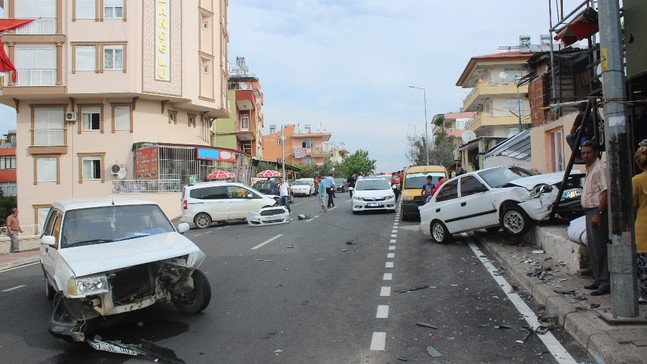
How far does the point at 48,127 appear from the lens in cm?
3188

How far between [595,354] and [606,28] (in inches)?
129

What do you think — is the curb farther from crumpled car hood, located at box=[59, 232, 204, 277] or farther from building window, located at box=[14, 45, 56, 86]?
building window, located at box=[14, 45, 56, 86]

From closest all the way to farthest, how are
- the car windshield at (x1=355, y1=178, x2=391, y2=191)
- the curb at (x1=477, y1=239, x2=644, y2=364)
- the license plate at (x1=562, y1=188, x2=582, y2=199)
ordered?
the curb at (x1=477, y1=239, x2=644, y2=364)
the license plate at (x1=562, y1=188, x2=582, y2=199)
the car windshield at (x1=355, y1=178, x2=391, y2=191)

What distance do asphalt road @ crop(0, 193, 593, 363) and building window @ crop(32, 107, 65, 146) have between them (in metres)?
24.3

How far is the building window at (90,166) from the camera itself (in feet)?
104

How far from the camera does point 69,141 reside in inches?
1249

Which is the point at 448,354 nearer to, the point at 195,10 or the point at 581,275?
the point at 581,275

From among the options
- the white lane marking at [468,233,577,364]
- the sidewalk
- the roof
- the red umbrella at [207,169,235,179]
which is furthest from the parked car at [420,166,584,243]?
the red umbrella at [207,169,235,179]

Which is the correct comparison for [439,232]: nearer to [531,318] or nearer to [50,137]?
[531,318]

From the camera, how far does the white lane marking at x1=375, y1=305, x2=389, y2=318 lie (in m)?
6.06

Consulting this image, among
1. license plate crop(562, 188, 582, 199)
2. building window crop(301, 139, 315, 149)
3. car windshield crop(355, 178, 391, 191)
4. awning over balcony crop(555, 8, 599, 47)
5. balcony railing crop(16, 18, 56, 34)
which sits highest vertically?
Result: balcony railing crop(16, 18, 56, 34)

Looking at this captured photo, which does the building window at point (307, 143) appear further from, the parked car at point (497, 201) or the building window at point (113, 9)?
the parked car at point (497, 201)

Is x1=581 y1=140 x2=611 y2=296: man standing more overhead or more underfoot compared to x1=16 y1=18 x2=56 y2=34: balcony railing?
more underfoot

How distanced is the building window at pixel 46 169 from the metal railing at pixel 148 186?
536 centimetres
